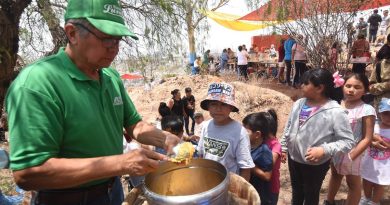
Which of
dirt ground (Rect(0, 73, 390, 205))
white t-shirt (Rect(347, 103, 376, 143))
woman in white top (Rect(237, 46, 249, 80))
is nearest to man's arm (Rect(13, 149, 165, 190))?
white t-shirt (Rect(347, 103, 376, 143))

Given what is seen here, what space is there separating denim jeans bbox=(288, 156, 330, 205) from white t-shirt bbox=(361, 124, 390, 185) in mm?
732

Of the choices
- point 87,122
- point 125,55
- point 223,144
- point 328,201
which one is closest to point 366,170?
point 328,201

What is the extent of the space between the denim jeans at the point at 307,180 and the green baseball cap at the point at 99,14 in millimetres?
2204

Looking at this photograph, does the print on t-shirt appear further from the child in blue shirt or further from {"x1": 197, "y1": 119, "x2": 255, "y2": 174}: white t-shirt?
the child in blue shirt

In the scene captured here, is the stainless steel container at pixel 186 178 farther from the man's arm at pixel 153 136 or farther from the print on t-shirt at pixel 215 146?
the print on t-shirt at pixel 215 146

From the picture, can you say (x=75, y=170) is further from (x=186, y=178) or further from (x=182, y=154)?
(x=186, y=178)

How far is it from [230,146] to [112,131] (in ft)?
3.94

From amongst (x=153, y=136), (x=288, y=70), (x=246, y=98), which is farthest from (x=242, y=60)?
(x=153, y=136)

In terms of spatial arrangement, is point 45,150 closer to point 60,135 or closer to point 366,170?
point 60,135

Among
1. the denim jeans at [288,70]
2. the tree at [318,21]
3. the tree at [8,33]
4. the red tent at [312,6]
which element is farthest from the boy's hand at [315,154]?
the denim jeans at [288,70]

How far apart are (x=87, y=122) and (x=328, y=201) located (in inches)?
125

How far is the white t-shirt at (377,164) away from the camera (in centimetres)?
330

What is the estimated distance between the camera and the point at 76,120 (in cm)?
145

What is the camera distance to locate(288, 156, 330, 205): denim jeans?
2945 millimetres
